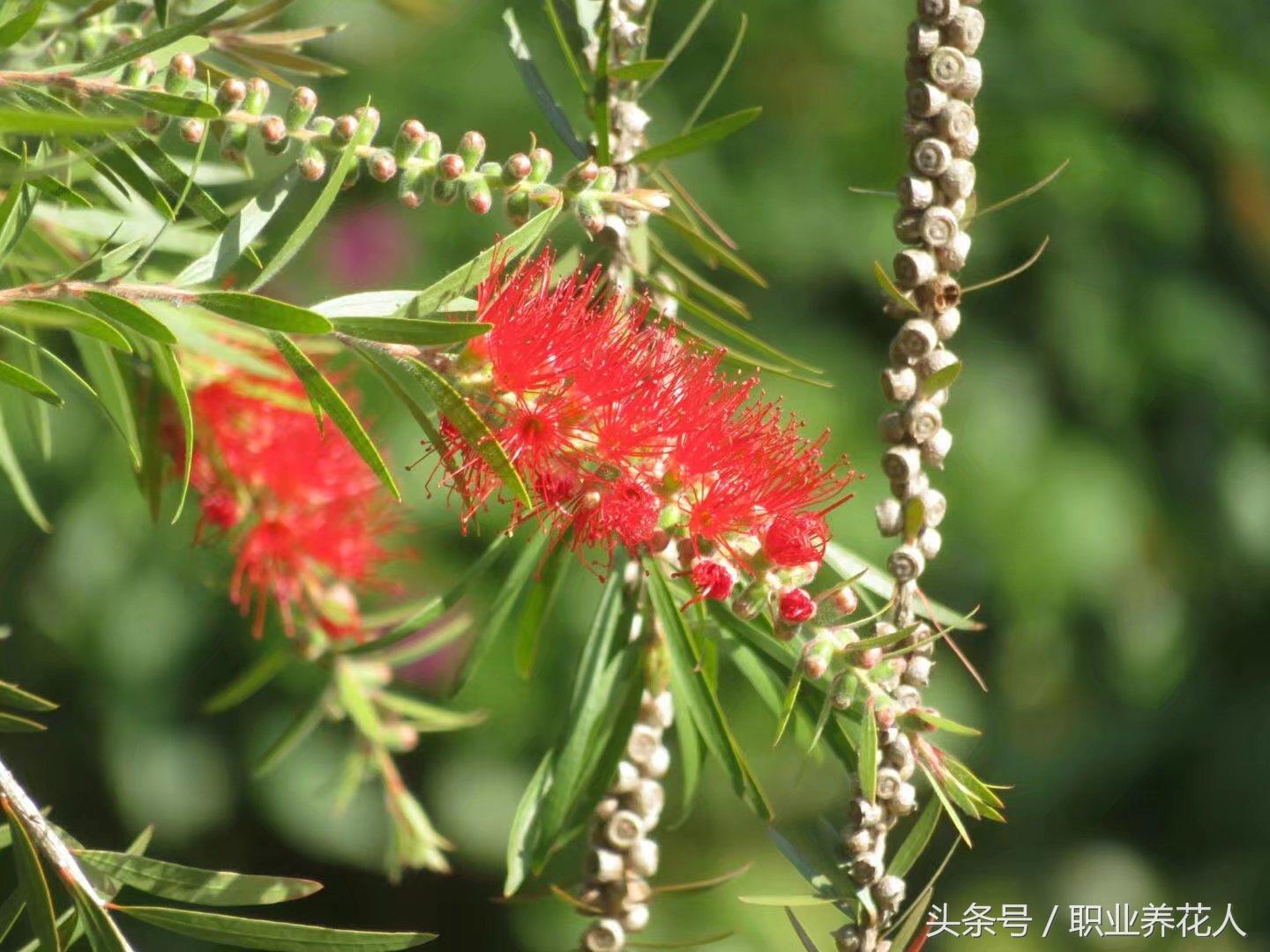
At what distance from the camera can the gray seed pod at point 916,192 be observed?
15.6 inches

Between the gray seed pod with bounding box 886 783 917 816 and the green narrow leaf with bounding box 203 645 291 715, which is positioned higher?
the gray seed pod with bounding box 886 783 917 816

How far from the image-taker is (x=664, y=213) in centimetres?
43

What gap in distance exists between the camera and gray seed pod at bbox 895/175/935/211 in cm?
40

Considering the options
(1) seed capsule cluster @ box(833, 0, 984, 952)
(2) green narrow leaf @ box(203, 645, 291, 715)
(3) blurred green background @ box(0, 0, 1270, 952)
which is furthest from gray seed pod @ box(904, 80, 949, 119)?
(3) blurred green background @ box(0, 0, 1270, 952)

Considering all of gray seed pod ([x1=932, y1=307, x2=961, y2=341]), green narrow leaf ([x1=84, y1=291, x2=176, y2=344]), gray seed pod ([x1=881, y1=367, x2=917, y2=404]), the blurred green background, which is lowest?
the blurred green background

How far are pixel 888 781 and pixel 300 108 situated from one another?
0.77 ft

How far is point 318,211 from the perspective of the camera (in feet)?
1.25

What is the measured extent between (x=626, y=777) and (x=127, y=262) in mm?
216

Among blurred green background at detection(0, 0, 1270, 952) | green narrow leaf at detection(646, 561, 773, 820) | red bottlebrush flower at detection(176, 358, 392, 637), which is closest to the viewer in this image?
green narrow leaf at detection(646, 561, 773, 820)

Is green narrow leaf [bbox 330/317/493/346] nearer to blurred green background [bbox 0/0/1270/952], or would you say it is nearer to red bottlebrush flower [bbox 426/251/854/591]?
red bottlebrush flower [bbox 426/251/854/591]

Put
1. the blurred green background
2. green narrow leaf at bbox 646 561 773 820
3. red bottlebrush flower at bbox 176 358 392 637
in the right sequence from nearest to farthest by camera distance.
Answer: green narrow leaf at bbox 646 561 773 820 → red bottlebrush flower at bbox 176 358 392 637 → the blurred green background

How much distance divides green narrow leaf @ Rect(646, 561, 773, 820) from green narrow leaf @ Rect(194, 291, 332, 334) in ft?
0.46

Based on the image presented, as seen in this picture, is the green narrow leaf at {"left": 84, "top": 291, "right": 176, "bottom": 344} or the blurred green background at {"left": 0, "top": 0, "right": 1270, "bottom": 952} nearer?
the green narrow leaf at {"left": 84, "top": 291, "right": 176, "bottom": 344}

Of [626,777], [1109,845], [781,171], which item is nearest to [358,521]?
[626,777]
